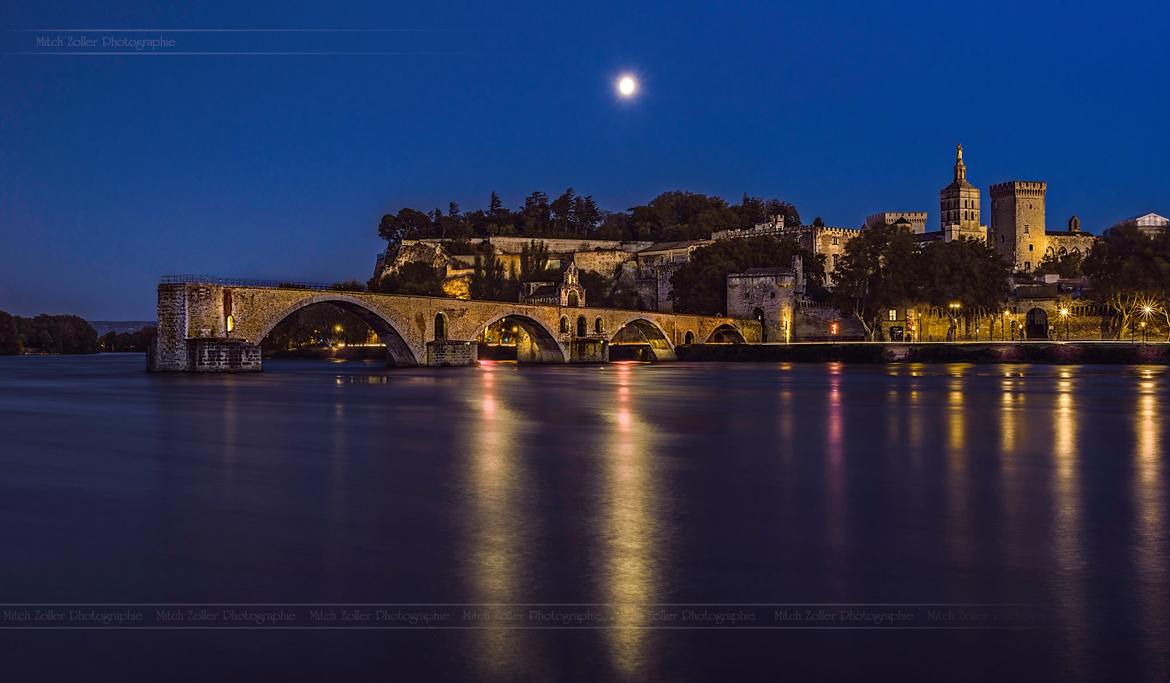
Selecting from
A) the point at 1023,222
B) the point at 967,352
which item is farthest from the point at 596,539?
the point at 1023,222

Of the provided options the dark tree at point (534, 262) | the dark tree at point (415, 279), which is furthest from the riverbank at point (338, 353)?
the dark tree at point (534, 262)

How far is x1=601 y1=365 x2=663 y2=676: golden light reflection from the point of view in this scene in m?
5.99

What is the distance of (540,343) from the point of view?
251ft

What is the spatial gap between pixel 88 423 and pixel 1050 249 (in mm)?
127647

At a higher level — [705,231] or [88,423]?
[705,231]

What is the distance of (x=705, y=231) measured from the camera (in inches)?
5251

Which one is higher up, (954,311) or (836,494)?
(954,311)

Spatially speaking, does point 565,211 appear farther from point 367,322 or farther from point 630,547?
point 630,547

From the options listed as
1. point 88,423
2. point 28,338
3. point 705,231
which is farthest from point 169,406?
point 28,338

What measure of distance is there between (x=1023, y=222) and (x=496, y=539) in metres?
130

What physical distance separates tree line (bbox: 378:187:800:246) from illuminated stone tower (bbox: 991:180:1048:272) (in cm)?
2776

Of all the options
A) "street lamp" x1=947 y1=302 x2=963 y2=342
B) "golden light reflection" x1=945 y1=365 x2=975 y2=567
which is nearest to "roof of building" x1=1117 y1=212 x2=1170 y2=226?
"street lamp" x1=947 y1=302 x2=963 y2=342

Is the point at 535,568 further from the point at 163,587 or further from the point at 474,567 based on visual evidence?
the point at 163,587

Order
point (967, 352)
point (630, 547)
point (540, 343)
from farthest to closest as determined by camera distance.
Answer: point (540, 343) < point (967, 352) < point (630, 547)
